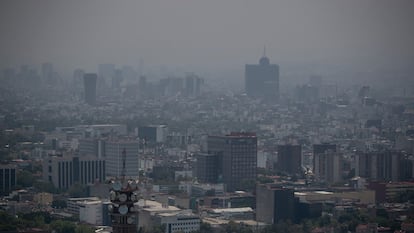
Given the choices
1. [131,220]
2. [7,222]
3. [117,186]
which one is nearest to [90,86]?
[7,222]

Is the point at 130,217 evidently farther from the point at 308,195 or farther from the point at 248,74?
the point at 248,74

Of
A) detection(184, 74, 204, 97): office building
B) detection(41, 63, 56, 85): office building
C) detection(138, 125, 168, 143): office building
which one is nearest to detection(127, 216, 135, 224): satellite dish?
detection(138, 125, 168, 143): office building

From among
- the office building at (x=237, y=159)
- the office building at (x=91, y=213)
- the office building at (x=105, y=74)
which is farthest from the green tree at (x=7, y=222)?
the office building at (x=105, y=74)

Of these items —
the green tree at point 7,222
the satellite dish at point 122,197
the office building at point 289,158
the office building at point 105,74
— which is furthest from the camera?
the office building at point 105,74

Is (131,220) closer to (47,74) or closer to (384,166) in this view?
(384,166)

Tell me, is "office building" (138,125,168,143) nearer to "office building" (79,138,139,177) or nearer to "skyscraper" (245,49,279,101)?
"office building" (79,138,139,177)

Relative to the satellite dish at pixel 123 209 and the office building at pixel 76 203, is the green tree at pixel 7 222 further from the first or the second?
the satellite dish at pixel 123 209
